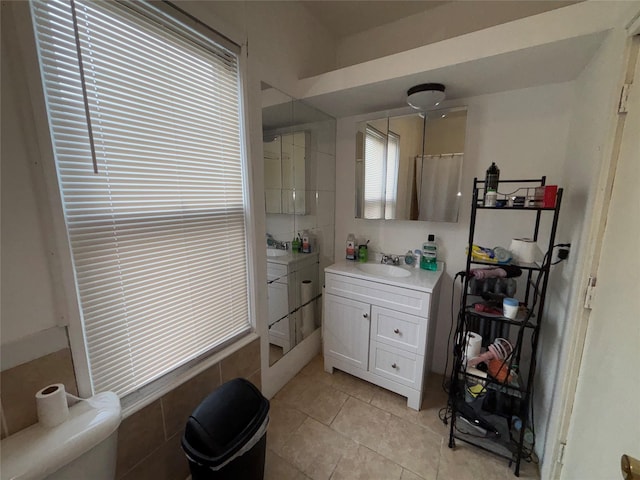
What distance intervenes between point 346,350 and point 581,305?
4.53 feet

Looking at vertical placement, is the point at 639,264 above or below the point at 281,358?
above

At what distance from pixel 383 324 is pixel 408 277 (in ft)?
1.20

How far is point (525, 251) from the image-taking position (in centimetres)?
127

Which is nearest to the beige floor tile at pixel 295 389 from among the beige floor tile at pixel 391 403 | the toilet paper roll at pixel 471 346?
the beige floor tile at pixel 391 403

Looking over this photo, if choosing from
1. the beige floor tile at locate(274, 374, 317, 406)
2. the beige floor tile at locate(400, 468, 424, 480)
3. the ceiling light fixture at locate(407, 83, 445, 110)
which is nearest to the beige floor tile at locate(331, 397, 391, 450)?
the beige floor tile at locate(400, 468, 424, 480)

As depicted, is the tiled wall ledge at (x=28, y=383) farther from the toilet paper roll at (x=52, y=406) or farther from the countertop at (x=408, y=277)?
the countertop at (x=408, y=277)

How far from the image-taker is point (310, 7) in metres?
1.72

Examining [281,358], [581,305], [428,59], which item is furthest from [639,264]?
[281,358]

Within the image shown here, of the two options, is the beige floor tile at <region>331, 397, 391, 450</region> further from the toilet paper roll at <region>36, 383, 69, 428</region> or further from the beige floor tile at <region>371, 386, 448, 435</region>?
the toilet paper roll at <region>36, 383, 69, 428</region>

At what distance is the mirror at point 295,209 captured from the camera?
5.47ft

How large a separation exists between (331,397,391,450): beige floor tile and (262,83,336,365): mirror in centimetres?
57

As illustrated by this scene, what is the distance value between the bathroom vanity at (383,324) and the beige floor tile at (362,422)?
7.4 inches

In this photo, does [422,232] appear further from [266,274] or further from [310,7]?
[310,7]

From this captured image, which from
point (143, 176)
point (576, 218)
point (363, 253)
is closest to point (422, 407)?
point (363, 253)
